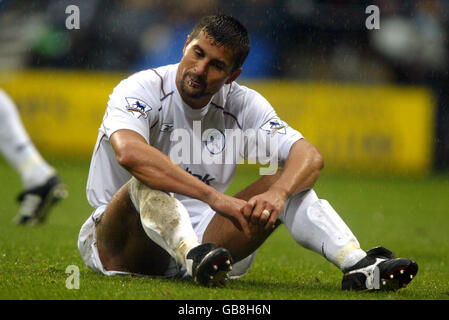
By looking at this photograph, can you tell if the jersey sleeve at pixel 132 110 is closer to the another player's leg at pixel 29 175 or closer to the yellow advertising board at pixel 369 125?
the another player's leg at pixel 29 175

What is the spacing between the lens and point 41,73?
13.0 metres

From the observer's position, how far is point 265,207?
3.68m

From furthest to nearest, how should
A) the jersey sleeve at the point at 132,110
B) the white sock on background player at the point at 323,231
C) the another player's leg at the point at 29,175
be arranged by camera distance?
1. the another player's leg at the point at 29,175
2. the jersey sleeve at the point at 132,110
3. the white sock on background player at the point at 323,231

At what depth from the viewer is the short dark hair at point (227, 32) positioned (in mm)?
3975

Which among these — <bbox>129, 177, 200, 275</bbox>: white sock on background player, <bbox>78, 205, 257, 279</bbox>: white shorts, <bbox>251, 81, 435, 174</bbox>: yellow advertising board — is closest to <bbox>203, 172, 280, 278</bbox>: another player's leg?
<bbox>78, 205, 257, 279</bbox>: white shorts

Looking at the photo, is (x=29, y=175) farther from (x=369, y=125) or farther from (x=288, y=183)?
(x=369, y=125)

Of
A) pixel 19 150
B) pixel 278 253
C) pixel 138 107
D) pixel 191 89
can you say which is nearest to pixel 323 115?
pixel 19 150

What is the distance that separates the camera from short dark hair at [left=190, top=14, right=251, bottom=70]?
3975mm

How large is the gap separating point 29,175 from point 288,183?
3.83 m

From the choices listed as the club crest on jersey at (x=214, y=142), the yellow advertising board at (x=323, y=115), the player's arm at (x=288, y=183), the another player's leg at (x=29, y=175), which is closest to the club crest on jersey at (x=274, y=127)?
the player's arm at (x=288, y=183)

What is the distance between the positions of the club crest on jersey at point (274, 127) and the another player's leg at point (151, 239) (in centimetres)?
76

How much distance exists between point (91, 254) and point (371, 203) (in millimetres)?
6042

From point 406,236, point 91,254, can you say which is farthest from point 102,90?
point 91,254
